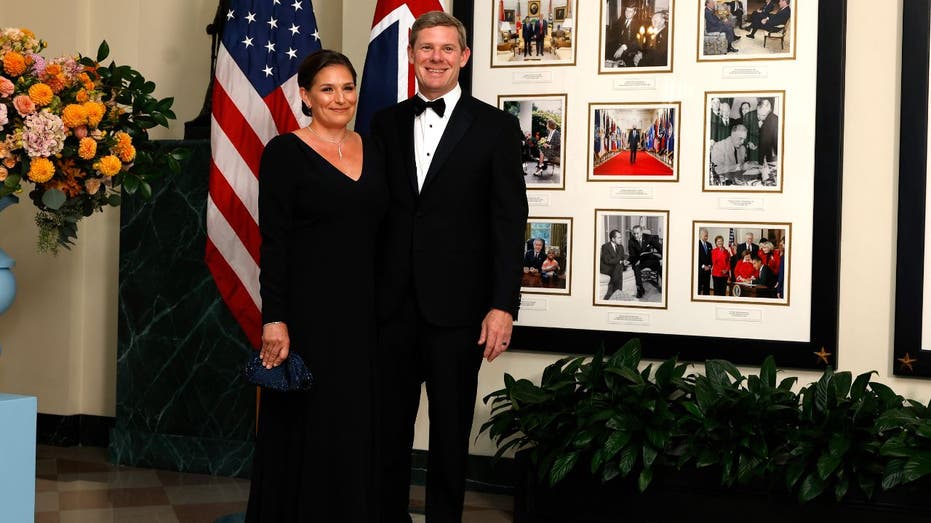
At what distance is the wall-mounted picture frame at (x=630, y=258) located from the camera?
4.26 m

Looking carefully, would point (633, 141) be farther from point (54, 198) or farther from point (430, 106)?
point (54, 198)

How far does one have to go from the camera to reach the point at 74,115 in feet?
10.7

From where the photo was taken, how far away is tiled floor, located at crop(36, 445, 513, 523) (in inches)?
165

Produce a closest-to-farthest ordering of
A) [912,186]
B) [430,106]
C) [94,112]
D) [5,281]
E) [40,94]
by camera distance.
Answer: [430,106], [40,94], [94,112], [5,281], [912,186]

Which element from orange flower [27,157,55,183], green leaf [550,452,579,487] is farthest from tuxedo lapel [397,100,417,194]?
green leaf [550,452,579,487]

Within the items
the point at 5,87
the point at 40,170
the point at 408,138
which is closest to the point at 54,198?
the point at 40,170

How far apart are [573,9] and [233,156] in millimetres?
1570

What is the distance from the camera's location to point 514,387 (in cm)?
410

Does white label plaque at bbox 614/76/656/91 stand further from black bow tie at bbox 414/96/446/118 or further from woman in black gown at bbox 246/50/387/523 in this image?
woman in black gown at bbox 246/50/387/523

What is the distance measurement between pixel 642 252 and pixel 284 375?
1848 millimetres

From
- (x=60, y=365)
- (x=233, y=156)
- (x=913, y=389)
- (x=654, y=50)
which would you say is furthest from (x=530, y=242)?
(x=60, y=365)

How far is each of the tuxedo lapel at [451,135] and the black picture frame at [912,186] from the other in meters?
1.85

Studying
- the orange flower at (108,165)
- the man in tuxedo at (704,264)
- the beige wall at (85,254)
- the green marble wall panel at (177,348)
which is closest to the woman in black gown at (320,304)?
the orange flower at (108,165)

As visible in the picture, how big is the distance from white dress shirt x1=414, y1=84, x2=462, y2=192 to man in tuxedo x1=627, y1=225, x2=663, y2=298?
1.42 meters
